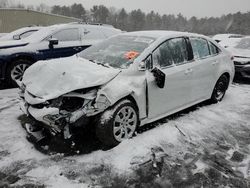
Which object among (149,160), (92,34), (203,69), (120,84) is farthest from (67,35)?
(149,160)

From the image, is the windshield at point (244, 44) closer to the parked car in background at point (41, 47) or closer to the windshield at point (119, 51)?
the parked car in background at point (41, 47)

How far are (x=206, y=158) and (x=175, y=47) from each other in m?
2.06

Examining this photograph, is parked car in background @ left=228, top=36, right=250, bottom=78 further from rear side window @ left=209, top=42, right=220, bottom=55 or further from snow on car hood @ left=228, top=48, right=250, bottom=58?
rear side window @ left=209, top=42, right=220, bottom=55

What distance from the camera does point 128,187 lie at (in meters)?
3.24

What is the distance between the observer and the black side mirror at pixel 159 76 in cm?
438

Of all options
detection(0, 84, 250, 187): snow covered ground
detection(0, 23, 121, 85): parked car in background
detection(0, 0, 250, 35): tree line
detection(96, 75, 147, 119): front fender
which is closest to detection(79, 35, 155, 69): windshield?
detection(96, 75, 147, 119): front fender

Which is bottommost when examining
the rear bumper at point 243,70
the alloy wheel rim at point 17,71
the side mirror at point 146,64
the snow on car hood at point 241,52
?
the rear bumper at point 243,70

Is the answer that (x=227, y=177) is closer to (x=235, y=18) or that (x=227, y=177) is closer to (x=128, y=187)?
(x=128, y=187)

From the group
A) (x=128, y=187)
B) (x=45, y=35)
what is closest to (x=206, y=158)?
(x=128, y=187)

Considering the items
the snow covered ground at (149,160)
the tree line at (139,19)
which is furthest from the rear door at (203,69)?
the tree line at (139,19)

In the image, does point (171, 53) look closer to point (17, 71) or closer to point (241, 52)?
point (17, 71)

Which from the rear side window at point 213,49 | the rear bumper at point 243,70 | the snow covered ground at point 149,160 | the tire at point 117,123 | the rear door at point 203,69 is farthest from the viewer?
the rear bumper at point 243,70

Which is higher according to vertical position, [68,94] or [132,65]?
[132,65]

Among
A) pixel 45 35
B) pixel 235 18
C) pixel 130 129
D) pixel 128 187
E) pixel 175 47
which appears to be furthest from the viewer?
pixel 235 18
